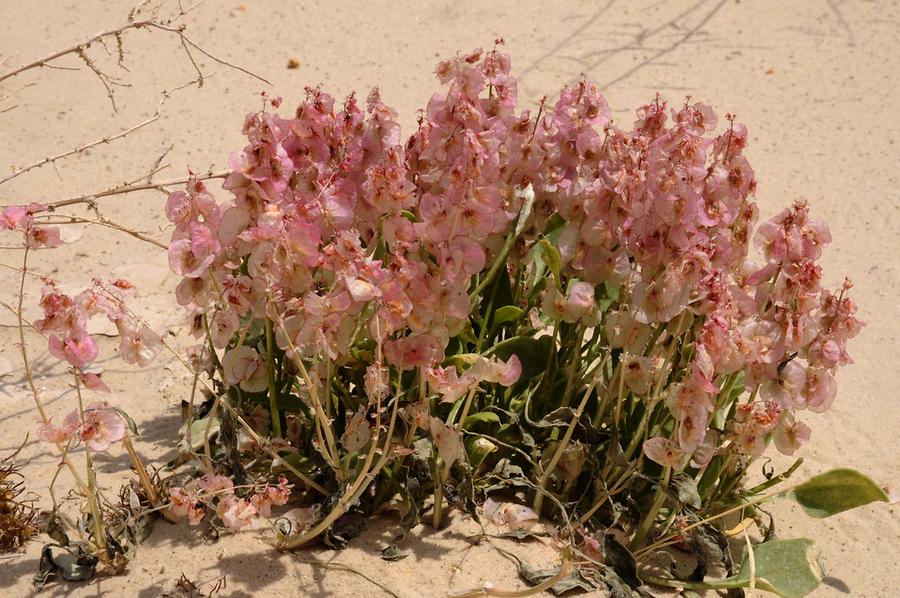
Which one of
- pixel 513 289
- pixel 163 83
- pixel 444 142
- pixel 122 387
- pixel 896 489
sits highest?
pixel 163 83

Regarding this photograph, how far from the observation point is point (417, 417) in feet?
5.92

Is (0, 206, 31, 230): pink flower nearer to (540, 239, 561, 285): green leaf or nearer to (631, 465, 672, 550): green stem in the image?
(540, 239, 561, 285): green leaf

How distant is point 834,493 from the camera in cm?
199

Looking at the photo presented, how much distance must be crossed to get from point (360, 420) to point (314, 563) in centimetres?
29

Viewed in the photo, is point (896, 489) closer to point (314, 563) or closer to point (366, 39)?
point (314, 563)

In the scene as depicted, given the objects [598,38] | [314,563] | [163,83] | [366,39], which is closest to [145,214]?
[163,83]

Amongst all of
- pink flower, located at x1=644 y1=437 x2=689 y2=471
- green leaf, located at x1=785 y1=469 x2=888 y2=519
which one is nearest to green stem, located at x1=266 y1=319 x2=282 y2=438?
pink flower, located at x1=644 y1=437 x2=689 y2=471

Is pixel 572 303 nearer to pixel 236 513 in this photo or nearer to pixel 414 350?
pixel 414 350

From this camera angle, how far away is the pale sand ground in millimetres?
1999

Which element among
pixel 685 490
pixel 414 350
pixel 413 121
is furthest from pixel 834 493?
pixel 413 121

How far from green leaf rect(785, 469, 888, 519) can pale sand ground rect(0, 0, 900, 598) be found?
27 cm

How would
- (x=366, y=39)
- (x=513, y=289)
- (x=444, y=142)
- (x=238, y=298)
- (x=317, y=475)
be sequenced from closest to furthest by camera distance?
1. (x=238, y=298)
2. (x=444, y=142)
3. (x=317, y=475)
4. (x=513, y=289)
5. (x=366, y=39)

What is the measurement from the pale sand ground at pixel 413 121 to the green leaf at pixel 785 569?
0.31 m

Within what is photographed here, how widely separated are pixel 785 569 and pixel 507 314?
2.18ft
